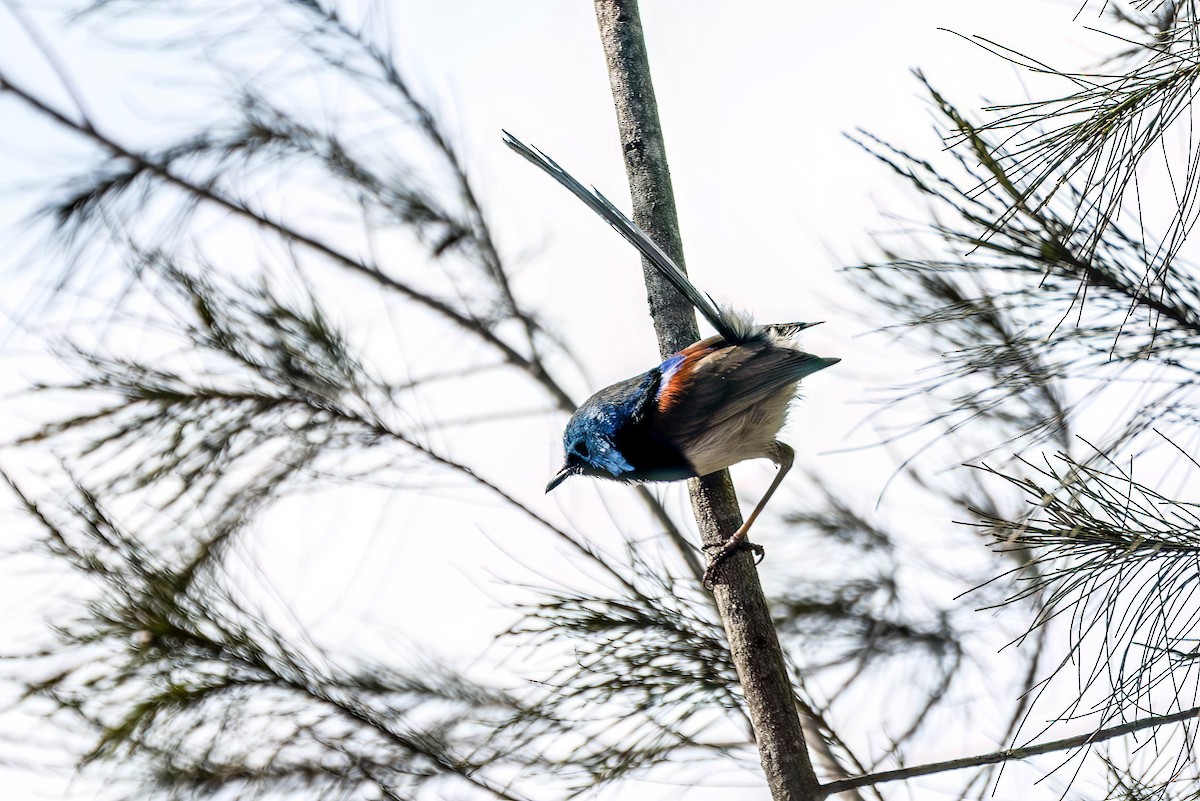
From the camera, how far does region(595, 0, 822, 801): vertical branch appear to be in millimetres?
991

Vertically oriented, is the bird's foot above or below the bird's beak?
below

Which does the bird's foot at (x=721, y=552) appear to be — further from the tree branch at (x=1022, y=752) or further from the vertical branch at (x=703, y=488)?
the tree branch at (x=1022, y=752)

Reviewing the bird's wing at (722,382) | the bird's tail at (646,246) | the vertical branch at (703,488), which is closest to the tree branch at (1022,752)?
the vertical branch at (703,488)

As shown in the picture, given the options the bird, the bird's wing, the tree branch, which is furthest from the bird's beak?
the tree branch

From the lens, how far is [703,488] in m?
1.18

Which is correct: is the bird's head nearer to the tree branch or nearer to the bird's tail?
the bird's tail

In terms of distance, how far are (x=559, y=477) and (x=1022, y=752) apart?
59cm

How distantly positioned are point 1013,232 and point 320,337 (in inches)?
32.7

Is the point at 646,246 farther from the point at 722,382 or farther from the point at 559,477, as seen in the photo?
the point at 559,477

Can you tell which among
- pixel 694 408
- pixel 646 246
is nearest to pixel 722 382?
pixel 694 408

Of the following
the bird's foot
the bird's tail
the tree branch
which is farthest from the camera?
the bird's foot

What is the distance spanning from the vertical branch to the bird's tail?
0.21 ft

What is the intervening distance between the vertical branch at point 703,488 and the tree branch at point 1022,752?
0.14ft

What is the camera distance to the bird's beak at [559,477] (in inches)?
48.4
